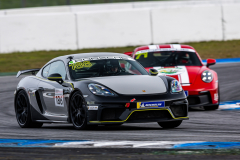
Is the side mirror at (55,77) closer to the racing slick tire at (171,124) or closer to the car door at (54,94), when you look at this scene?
the car door at (54,94)

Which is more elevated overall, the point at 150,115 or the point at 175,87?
the point at 175,87

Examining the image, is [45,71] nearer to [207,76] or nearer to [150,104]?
[150,104]

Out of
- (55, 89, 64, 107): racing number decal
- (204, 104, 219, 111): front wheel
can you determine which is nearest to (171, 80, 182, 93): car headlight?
(55, 89, 64, 107): racing number decal

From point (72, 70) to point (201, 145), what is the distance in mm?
2924

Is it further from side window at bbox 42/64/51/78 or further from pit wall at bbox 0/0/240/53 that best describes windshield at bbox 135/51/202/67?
pit wall at bbox 0/0/240/53

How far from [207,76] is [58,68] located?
345cm

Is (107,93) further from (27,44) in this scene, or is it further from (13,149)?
(27,44)

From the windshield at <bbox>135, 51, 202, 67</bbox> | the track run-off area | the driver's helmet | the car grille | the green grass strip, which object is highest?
the driver's helmet

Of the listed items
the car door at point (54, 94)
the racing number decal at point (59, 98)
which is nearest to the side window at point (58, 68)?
the car door at point (54, 94)

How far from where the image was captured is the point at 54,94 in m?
7.42

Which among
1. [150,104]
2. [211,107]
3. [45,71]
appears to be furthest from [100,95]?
[211,107]

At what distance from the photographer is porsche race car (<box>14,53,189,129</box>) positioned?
257 inches

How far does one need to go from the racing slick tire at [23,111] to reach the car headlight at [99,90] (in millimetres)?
1824

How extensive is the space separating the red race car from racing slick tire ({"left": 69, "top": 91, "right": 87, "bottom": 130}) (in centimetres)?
327
